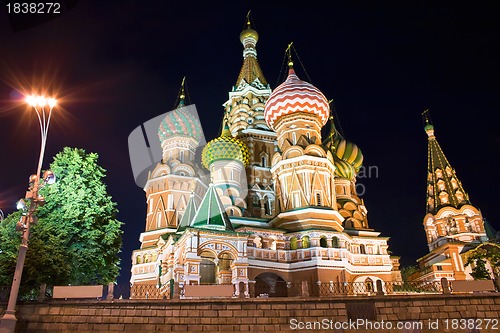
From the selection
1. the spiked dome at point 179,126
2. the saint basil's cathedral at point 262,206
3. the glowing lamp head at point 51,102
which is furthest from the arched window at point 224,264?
the spiked dome at point 179,126

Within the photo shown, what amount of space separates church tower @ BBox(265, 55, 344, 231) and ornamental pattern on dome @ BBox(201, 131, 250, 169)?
3.35m

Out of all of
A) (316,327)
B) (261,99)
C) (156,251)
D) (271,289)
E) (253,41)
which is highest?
(253,41)

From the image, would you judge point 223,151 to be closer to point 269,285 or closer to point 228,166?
point 228,166

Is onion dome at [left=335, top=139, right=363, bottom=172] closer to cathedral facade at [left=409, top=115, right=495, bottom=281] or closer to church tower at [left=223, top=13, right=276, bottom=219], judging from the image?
church tower at [left=223, top=13, right=276, bottom=219]

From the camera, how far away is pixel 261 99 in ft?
129

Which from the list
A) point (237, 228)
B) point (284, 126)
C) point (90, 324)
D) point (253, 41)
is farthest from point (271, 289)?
point (253, 41)

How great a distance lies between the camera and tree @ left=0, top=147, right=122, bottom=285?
15188 mm

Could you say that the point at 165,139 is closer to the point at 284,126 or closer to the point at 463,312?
the point at 284,126

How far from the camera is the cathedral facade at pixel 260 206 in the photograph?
73.4 feet

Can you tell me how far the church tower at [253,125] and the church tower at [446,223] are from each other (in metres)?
16.8

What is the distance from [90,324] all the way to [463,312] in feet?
39.1

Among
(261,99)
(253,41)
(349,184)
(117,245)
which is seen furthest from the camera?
(253,41)

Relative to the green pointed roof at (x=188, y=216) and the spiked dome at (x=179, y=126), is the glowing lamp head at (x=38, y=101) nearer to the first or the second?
the green pointed roof at (x=188, y=216)

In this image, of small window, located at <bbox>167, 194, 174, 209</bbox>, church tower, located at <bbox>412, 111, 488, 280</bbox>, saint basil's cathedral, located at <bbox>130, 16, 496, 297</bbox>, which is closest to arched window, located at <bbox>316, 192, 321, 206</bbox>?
saint basil's cathedral, located at <bbox>130, 16, 496, 297</bbox>
